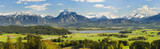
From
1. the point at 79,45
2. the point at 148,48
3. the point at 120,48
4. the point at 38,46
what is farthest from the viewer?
the point at 79,45

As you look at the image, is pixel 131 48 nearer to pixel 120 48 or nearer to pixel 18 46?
pixel 120 48

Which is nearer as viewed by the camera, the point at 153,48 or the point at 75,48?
the point at 153,48

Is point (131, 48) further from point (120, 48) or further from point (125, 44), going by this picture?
point (125, 44)

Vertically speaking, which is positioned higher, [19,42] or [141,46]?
[19,42]

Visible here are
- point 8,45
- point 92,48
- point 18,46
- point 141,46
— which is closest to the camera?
point 8,45

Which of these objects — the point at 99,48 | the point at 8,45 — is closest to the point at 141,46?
the point at 99,48

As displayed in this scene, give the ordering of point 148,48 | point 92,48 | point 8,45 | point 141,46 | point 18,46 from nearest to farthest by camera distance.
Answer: point 8,45 < point 18,46 < point 148,48 < point 141,46 < point 92,48

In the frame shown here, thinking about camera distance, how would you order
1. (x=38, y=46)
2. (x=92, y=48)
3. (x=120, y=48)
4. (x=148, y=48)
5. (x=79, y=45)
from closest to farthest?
(x=38, y=46) < (x=148, y=48) < (x=120, y=48) < (x=92, y=48) < (x=79, y=45)

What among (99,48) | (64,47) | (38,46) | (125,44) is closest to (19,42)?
(38,46)

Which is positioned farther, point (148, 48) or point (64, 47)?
point (64, 47)
